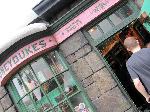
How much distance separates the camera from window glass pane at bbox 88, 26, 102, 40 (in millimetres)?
7652

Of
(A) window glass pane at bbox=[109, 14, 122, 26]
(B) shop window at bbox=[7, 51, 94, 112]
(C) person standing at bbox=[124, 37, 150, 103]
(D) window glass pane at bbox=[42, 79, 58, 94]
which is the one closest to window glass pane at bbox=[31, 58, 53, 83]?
(B) shop window at bbox=[7, 51, 94, 112]

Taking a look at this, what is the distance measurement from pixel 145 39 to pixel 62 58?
8.11 feet

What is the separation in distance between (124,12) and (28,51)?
8.12ft

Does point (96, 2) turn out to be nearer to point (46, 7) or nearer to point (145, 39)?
point (46, 7)

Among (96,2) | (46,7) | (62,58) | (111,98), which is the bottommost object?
(111,98)

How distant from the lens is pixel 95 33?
770 centimetres

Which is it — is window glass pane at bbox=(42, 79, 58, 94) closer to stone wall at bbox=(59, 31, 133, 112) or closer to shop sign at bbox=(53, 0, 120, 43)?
stone wall at bbox=(59, 31, 133, 112)

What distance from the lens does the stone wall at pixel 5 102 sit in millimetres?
8695

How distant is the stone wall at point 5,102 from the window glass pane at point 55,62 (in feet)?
5.42

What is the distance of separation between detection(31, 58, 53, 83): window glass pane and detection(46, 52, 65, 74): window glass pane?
0.12 metres

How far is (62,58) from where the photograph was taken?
801 centimetres

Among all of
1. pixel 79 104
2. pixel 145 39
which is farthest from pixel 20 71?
pixel 145 39

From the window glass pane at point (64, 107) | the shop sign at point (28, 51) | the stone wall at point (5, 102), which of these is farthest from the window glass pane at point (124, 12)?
the stone wall at point (5, 102)

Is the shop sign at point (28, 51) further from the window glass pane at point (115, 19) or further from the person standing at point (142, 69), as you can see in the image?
the person standing at point (142, 69)
